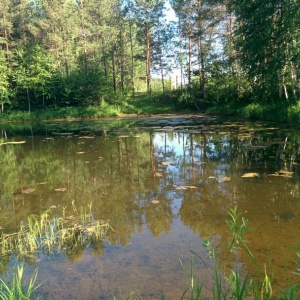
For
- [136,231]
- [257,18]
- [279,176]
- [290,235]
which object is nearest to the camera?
[290,235]

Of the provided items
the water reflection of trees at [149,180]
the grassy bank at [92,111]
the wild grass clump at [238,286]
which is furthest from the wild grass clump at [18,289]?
the grassy bank at [92,111]

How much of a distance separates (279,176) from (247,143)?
423 centimetres

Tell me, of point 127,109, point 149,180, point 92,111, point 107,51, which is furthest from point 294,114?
point 107,51

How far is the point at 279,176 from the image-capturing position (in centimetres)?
622

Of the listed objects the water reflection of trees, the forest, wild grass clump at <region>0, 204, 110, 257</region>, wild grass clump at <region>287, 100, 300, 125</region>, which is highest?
the forest

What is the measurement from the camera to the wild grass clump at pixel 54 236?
3.64m

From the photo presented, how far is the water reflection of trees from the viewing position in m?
4.59

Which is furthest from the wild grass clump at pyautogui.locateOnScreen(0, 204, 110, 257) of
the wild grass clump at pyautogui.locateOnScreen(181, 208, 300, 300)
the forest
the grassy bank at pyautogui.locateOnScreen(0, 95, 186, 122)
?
the grassy bank at pyautogui.locateOnScreen(0, 95, 186, 122)

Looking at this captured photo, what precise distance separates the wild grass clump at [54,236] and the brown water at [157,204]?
0.17 metres

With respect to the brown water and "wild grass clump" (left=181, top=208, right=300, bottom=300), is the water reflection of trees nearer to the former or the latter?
the brown water

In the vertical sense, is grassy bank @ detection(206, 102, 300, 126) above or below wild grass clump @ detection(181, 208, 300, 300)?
above

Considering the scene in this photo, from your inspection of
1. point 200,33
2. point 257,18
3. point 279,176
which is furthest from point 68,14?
point 279,176

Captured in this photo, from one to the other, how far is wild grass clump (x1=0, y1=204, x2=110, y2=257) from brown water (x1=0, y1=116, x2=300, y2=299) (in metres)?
0.17

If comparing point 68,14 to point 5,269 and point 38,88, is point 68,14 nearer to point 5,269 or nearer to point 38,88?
point 38,88
